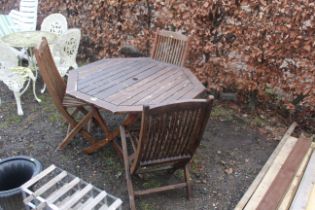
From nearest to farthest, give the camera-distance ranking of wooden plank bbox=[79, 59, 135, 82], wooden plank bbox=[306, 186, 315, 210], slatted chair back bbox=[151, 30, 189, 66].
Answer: wooden plank bbox=[306, 186, 315, 210] < wooden plank bbox=[79, 59, 135, 82] < slatted chair back bbox=[151, 30, 189, 66]

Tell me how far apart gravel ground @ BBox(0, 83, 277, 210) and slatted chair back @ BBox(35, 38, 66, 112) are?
0.70 meters

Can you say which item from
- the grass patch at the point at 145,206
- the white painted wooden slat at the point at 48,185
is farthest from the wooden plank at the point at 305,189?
the white painted wooden slat at the point at 48,185

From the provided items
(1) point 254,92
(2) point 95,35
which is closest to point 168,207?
(1) point 254,92

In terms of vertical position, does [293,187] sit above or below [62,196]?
above

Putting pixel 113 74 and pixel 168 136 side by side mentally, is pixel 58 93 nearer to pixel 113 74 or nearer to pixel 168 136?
pixel 113 74

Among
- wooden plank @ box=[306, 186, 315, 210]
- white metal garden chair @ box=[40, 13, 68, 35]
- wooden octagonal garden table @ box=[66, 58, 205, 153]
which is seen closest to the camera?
wooden plank @ box=[306, 186, 315, 210]

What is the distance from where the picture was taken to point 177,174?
351cm

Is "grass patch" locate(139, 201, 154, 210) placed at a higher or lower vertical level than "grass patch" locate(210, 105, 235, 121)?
lower

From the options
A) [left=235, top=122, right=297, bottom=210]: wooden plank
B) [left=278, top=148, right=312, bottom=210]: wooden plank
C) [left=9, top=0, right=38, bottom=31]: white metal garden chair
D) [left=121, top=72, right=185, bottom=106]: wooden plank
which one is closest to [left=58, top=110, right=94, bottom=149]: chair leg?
[left=121, top=72, right=185, bottom=106]: wooden plank

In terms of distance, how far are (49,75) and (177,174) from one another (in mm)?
1745

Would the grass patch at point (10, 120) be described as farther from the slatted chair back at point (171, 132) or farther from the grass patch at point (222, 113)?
the grass patch at point (222, 113)

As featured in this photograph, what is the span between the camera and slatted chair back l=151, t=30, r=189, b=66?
400 cm

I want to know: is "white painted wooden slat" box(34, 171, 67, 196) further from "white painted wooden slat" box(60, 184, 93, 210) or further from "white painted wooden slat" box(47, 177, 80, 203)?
"white painted wooden slat" box(60, 184, 93, 210)

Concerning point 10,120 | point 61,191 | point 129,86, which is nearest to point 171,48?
point 129,86
